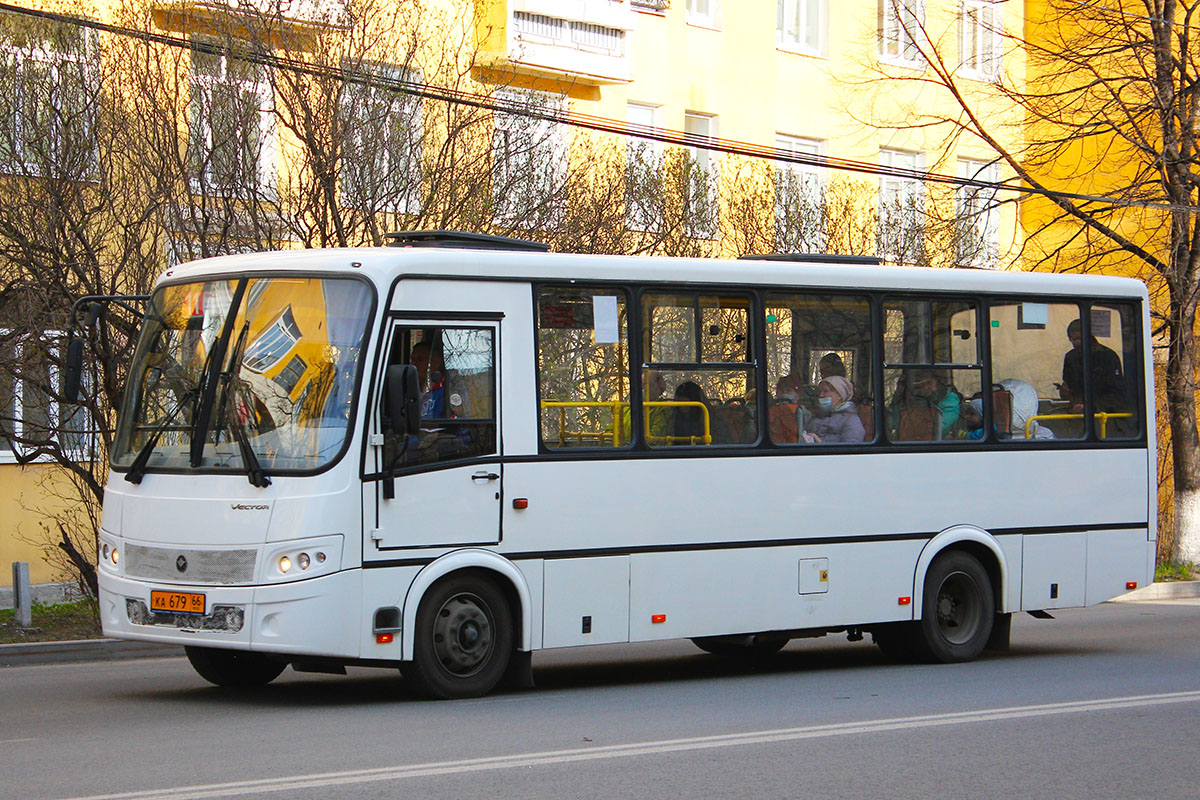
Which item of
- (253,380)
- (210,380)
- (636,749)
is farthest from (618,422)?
(636,749)

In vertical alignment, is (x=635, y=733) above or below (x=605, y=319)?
below

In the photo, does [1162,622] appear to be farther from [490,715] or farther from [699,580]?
[490,715]

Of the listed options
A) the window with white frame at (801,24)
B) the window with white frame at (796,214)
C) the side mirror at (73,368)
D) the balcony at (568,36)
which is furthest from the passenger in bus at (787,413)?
the window with white frame at (801,24)

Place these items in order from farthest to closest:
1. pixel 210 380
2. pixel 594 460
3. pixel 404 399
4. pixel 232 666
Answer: pixel 232 666 → pixel 594 460 → pixel 210 380 → pixel 404 399

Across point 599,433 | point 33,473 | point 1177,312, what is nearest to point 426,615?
point 599,433

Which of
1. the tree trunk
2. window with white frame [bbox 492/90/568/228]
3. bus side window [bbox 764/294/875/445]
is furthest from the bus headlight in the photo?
the tree trunk

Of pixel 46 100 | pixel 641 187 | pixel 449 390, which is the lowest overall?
pixel 449 390

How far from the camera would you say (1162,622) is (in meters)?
17.6

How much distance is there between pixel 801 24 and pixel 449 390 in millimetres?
21593

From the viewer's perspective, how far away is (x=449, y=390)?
36.0 ft

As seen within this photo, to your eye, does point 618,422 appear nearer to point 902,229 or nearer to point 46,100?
point 46,100

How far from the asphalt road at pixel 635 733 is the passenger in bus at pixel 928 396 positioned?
1968 mm

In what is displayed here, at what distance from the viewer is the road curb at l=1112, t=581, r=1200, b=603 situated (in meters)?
21.0

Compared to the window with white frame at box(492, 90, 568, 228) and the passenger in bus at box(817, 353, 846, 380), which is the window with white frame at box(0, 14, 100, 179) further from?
the passenger in bus at box(817, 353, 846, 380)
